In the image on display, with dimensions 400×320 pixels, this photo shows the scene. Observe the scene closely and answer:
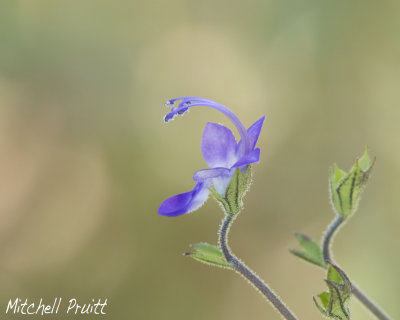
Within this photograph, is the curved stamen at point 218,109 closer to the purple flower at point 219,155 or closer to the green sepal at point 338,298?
the purple flower at point 219,155

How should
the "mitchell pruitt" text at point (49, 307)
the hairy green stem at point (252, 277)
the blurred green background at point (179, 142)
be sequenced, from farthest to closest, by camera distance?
the blurred green background at point (179, 142), the "mitchell pruitt" text at point (49, 307), the hairy green stem at point (252, 277)

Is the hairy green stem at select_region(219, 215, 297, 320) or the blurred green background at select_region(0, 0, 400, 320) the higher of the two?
the blurred green background at select_region(0, 0, 400, 320)

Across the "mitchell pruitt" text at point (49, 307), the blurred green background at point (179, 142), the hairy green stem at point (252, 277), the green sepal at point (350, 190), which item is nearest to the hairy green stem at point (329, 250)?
the green sepal at point (350, 190)

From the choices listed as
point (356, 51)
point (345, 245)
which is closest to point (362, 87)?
point (356, 51)

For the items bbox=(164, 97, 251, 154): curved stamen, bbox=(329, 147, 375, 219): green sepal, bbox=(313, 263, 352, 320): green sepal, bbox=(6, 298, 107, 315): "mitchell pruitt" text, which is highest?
bbox=(164, 97, 251, 154): curved stamen

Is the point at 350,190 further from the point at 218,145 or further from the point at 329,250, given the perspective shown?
the point at 218,145

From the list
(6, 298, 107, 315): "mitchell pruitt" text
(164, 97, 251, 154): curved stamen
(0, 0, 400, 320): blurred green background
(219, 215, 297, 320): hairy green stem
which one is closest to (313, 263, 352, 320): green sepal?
(219, 215, 297, 320): hairy green stem

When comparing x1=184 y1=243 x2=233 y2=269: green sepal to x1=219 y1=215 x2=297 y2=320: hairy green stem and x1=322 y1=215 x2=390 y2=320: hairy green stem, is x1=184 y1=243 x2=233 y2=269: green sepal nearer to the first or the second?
x1=219 y1=215 x2=297 y2=320: hairy green stem
